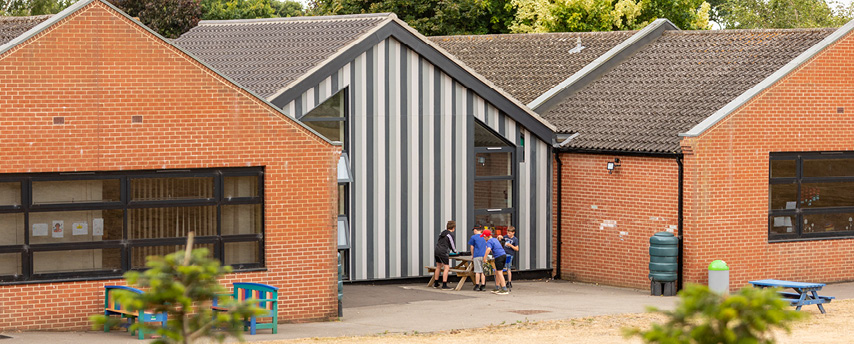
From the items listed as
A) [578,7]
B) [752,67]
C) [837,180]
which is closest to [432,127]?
[752,67]

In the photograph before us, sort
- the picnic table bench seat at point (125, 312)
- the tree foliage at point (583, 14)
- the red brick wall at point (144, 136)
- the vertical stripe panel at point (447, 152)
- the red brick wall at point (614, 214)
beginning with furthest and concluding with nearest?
the tree foliage at point (583, 14)
the vertical stripe panel at point (447, 152)
the red brick wall at point (614, 214)
the red brick wall at point (144, 136)
the picnic table bench seat at point (125, 312)

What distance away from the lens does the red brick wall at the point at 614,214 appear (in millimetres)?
21938

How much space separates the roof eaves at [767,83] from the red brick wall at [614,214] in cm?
86

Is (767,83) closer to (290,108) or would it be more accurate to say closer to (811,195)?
(811,195)

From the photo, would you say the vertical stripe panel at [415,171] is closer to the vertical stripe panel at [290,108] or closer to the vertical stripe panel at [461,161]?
the vertical stripe panel at [461,161]

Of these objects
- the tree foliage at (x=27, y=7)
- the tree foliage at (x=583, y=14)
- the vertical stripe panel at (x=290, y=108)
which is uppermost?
the tree foliage at (x=27, y=7)

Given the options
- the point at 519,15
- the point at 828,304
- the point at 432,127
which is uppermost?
the point at 519,15

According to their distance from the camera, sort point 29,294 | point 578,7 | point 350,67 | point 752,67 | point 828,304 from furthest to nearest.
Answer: point 578,7, point 752,67, point 350,67, point 828,304, point 29,294

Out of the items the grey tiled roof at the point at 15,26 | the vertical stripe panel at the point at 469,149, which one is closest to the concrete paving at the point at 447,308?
the vertical stripe panel at the point at 469,149

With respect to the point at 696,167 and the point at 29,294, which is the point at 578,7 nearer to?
the point at 696,167

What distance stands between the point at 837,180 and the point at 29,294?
583 inches

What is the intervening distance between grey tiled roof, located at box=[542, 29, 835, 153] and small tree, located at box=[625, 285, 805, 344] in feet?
44.8

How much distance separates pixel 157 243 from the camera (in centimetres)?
1709

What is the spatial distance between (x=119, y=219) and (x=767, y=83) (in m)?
11.8
